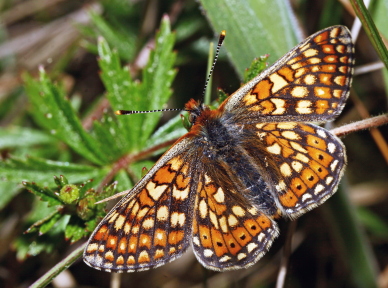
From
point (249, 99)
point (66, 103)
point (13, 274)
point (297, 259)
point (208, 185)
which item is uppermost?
point (66, 103)

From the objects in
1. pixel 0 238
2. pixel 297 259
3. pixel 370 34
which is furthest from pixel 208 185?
pixel 0 238

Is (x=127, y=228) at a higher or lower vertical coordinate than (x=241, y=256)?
higher

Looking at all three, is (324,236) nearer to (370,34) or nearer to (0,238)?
(370,34)

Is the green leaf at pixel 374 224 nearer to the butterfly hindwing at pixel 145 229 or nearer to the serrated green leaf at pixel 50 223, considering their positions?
the butterfly hindwing at pixel 145 229

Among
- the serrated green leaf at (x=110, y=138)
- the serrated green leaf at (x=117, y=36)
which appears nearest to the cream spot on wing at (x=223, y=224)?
the serrated green leaf at (x=110, y=138)

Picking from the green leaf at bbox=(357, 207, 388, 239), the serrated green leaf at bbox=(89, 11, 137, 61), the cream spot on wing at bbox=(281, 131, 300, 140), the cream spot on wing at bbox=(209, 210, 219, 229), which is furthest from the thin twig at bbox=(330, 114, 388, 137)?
the serrated green leaf at bbox=(89, 11, 137, 61)

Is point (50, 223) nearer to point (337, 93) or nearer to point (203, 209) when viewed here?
point (203, 209)

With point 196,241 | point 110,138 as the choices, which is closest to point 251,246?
point 196,241
